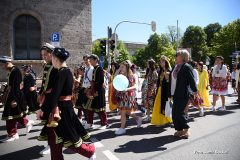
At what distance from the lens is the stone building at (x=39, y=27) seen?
18.2 meters

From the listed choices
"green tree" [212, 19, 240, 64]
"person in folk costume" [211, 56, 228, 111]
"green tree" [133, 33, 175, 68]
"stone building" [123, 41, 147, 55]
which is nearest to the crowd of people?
"person in folk costume" [211, 56, 228, 111]

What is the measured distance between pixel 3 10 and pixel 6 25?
1.00 m

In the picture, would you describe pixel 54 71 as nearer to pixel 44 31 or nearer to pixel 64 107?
pixel 64 107

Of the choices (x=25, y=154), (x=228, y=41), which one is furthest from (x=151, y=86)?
(x=228, y=41)

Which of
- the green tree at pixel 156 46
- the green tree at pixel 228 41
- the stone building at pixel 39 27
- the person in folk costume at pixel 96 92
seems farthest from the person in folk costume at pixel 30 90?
the green tree at pixel 156 46

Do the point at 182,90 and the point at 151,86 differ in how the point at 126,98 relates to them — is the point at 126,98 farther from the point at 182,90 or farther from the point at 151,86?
the point at 151,86

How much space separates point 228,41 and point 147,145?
2116 inches

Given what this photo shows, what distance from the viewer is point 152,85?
337 inches

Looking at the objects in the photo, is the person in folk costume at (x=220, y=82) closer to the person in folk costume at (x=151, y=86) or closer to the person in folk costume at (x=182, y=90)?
the person in folk costume at (x=151, y=86)

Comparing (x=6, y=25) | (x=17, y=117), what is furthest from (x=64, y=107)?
(x=6, y=25)

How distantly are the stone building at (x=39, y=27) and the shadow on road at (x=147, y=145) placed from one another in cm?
1419

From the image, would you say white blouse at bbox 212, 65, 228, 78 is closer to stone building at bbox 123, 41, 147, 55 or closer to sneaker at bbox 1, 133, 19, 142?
sneaker at bbox 1, 133, 19, 142

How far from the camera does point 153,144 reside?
6039 millimetres

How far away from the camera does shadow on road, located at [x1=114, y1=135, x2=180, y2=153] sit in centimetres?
561
